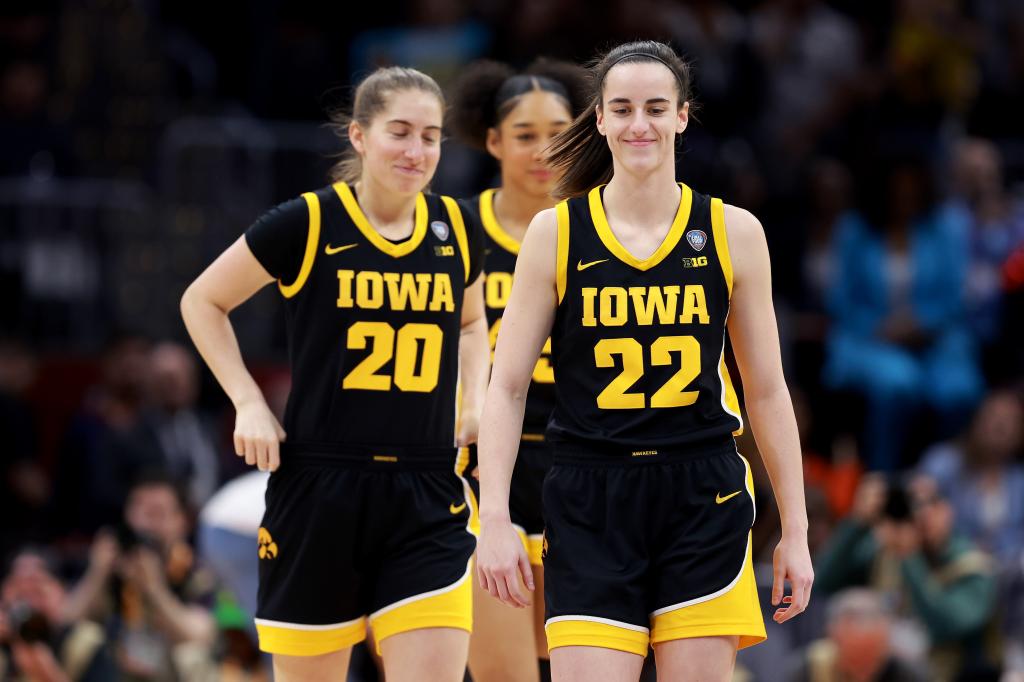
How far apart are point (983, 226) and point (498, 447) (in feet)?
26.5

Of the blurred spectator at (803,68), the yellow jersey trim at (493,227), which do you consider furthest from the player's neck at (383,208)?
the blurred spectator at (803,68)

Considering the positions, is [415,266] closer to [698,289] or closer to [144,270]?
[698,289]

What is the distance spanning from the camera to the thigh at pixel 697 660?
180 inches

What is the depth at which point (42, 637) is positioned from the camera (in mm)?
8859

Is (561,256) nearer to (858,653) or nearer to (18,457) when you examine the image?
(858,653)

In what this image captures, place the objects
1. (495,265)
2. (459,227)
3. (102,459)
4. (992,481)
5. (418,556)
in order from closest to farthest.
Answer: (418,556) → (459,227) → (495,265) → (992,481) → (102,459)

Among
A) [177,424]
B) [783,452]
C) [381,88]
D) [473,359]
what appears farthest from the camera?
[177,424]

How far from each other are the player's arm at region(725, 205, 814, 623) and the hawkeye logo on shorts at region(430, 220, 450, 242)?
1243mm

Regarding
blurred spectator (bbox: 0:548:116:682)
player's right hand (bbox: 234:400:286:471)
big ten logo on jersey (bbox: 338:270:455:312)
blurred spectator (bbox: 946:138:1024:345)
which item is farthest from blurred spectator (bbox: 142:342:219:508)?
big ten logo on jersey (bbox: 338:270:455:312)

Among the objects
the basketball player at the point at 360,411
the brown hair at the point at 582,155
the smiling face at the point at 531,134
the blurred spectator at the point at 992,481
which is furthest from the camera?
the blurred spectator at the point at 992,481

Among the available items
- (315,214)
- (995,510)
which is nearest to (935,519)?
(995,510)

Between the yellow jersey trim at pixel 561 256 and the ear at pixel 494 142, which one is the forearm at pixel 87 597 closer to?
the ear at pixel 494 142

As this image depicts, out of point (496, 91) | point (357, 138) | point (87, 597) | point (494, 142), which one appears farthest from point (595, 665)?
point (87, 597)

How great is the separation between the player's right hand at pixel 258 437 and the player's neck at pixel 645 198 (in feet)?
4.50
